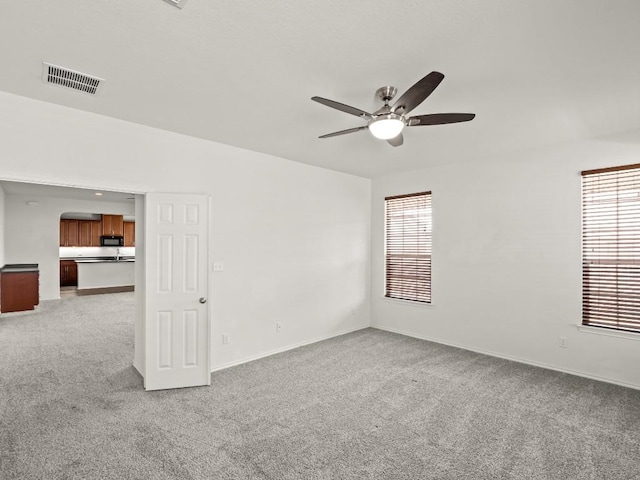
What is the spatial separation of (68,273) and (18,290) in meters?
4.16

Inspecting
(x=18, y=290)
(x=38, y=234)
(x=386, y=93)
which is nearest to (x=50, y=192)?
(x=38, y=234)

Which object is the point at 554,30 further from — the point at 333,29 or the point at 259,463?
the point at 259,463

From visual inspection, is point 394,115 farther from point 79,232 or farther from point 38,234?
point 79,232

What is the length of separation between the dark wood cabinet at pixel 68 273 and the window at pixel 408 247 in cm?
1002

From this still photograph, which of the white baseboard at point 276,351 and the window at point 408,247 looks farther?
the window at point 408,247

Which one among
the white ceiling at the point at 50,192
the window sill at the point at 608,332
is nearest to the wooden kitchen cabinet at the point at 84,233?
the white ceiling at the point at 50,192

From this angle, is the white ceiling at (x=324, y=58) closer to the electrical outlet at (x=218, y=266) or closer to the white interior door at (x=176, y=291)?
the white interior door at (x=176, y=291)

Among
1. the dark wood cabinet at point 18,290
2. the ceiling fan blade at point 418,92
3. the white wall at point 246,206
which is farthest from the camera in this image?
the dark wood cabinet at point 18,290

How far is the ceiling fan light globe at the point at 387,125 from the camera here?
2373mm

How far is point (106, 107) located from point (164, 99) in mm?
626

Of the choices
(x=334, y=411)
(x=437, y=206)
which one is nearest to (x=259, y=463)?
(x=334, y=411)

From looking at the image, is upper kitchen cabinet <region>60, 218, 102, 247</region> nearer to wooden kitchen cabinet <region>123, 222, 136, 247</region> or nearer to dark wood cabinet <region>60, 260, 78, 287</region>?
dark wood cabinet <region>60, 260, 78, 287</region>

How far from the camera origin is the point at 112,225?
10844 millimetres

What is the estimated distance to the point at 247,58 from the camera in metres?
2.21
